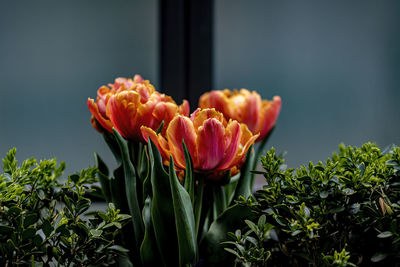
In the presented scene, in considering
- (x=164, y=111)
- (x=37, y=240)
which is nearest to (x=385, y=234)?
(x=164, y=111)

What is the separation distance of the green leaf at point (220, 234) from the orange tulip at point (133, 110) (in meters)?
0.14

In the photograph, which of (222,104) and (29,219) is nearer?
(29,219)

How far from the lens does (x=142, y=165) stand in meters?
0.47

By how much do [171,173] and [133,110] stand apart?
0.10m

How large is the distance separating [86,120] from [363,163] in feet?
3.05

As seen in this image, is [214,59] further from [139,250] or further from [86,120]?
[139,250]

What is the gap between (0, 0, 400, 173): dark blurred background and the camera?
44.7 inches

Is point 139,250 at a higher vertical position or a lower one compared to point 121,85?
lower

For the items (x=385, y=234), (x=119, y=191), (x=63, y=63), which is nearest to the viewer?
(x=385, y=234)

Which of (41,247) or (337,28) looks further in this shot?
(337,28)

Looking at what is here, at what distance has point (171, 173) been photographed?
39 cm

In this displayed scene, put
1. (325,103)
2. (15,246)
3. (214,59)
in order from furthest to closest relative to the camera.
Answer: (325,103) < (214,59) < (15,246)

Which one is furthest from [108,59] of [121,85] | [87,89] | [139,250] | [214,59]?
[139,250]

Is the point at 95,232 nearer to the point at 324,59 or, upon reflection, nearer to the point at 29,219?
the point at 29,219
